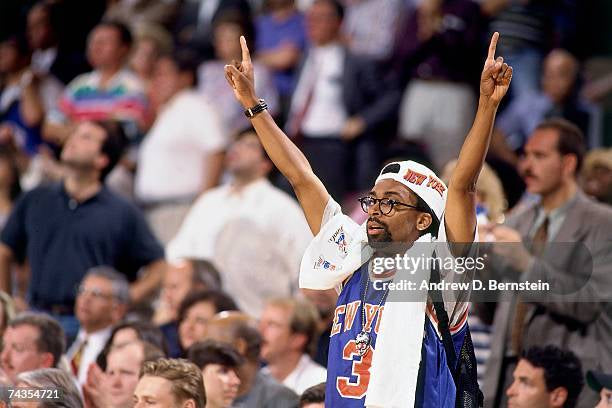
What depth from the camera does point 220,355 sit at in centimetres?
734

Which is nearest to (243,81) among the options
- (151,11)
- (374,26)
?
(374,26)

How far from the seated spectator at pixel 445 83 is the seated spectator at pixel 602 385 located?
4204mm

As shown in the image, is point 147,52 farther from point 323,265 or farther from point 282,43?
point 323,265

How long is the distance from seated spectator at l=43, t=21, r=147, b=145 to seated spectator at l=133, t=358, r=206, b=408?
5.55 metres

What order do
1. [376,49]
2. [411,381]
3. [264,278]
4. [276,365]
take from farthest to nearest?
[376,49] → [264,278] → [276,365] → [411,381]

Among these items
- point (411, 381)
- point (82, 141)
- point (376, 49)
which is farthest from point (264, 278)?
point (411, 381)

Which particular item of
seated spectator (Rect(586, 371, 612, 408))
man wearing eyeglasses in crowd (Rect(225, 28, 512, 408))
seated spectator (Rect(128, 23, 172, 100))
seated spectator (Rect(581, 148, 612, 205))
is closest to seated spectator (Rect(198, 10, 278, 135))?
seated spectator (Rect(128, 23, 172, 100))

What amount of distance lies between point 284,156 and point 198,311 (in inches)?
92.5

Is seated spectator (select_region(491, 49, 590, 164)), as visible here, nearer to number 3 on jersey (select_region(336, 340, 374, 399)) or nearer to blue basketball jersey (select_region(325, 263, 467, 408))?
blue basketball jersey (select_region(325, 263, 467, 408))

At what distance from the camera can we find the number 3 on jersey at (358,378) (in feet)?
18.5

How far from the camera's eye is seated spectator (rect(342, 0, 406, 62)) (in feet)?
38.3

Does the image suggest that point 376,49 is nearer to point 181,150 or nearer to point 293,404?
point 181,150

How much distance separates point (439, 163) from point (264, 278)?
191cm

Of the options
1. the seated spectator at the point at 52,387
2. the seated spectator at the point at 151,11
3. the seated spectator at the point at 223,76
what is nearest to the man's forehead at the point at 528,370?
the seated spectator at the point at 52,387
